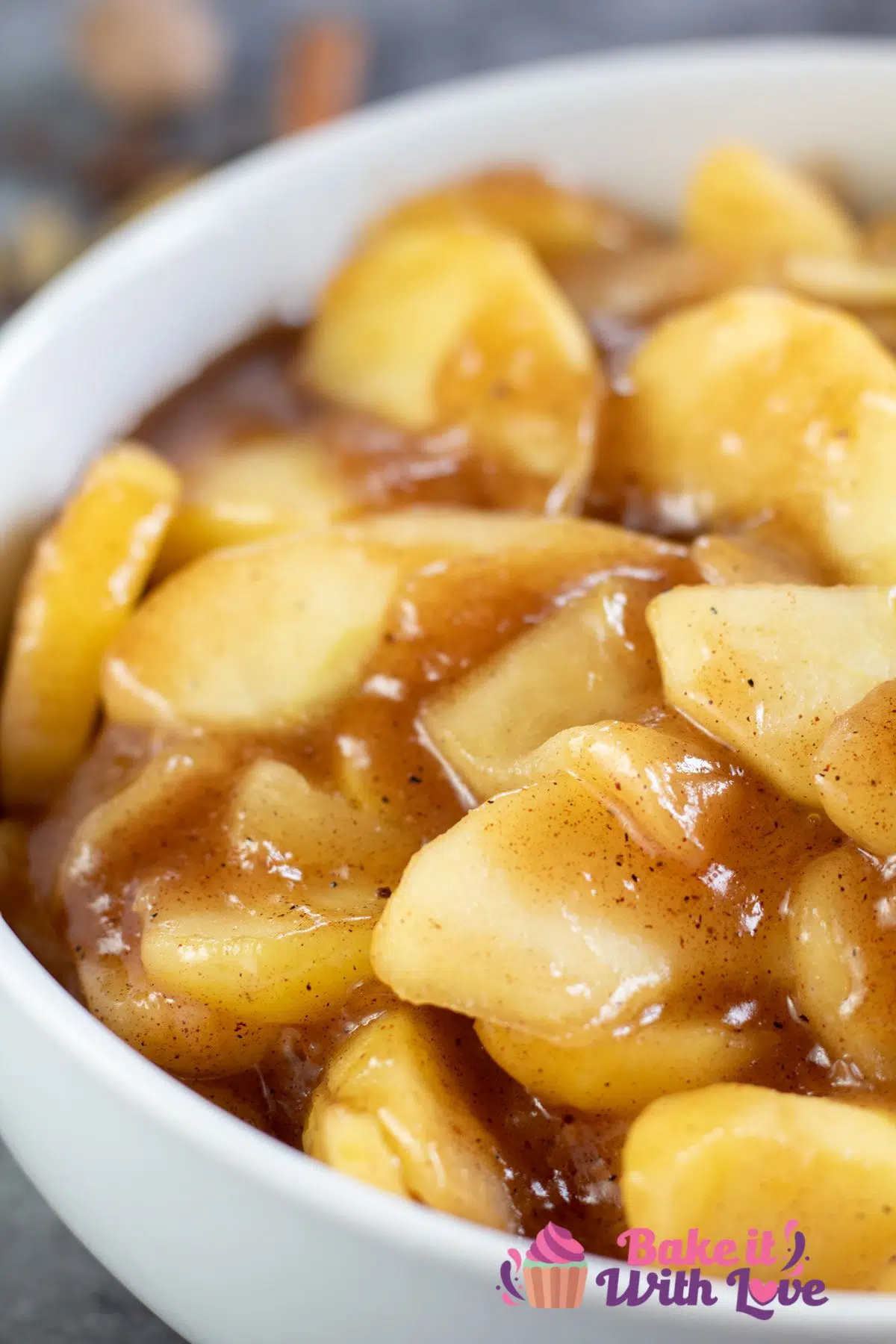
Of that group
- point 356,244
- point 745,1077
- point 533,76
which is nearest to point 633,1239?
point 745,1077

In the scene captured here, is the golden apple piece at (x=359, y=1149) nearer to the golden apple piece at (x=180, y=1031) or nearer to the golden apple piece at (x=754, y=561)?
the golden apple piece at (x=180, y=1031)

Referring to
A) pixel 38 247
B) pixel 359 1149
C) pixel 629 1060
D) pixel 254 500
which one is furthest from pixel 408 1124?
pixel 38 247

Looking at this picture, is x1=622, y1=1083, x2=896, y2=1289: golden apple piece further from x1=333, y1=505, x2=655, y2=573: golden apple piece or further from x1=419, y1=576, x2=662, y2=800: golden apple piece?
x1=333, y1=505, x2=655, y2=573: golden apple piece

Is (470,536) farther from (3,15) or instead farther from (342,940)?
(3,15)

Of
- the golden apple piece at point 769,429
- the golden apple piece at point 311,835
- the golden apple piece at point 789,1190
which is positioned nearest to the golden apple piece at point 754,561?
the golden apple piece at point 769,429

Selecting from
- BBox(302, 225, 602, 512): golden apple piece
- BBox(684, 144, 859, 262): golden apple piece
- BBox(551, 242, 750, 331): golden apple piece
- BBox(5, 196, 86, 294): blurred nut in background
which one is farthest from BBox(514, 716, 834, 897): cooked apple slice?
BBox(5, 196, 86, 294): blurred nut in background

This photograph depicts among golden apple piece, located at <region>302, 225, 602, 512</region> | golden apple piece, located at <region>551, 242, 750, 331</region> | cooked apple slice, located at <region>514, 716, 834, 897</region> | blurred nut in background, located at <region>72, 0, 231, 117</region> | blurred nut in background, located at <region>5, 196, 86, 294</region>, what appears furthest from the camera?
blurred nut in background, located at <region>72, 0, 231, 117</region>

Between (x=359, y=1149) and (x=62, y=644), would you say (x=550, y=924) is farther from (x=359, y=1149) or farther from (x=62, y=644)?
(x=62, y=644)
